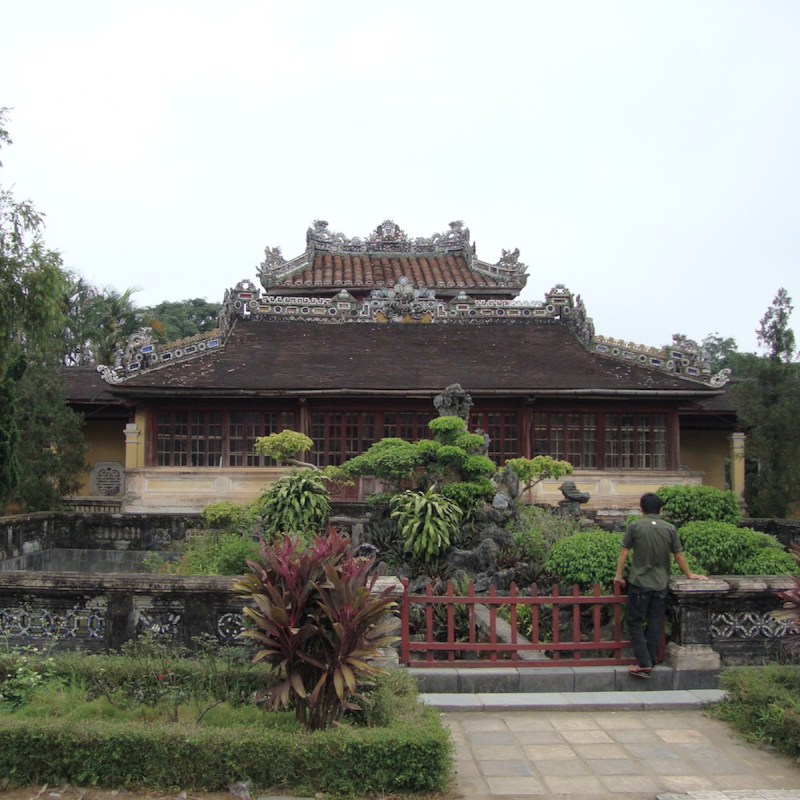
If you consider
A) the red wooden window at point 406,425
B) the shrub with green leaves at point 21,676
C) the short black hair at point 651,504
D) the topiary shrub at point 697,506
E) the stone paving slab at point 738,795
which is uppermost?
the red wooden window at point 406,425

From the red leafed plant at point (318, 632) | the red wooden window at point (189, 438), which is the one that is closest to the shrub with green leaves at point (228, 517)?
the red wooden window at point (189, 438)

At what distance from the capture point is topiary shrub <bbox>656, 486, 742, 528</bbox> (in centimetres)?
1174

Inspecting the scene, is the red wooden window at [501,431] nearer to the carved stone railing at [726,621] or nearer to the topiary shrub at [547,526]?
the topiary shrub at [547,526]

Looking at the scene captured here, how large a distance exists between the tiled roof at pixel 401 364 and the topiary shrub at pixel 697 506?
7.09 m

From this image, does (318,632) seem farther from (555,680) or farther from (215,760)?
(555,680)

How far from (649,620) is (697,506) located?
15.0 feet

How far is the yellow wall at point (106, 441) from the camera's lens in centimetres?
2289

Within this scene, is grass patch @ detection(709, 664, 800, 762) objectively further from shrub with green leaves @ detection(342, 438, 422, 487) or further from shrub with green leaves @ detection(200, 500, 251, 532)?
shrub with green leaves @ detection(200, 500, 251, 532)

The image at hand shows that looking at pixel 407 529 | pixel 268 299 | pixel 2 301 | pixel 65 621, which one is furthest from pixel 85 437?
pixel 65 621

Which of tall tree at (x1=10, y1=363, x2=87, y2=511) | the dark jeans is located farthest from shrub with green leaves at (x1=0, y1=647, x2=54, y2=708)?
tall tree at (x1=10, y1=363, x2=87, y2=511)

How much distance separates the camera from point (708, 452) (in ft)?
79.1

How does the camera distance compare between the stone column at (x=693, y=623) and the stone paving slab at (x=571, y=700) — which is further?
the stone column at (x=693, y=623)

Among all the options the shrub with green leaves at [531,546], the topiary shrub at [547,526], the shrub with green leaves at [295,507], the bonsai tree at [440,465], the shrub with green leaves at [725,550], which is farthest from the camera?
the shrub with green leaves at [295,507]

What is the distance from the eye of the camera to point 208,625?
7.46 metres
